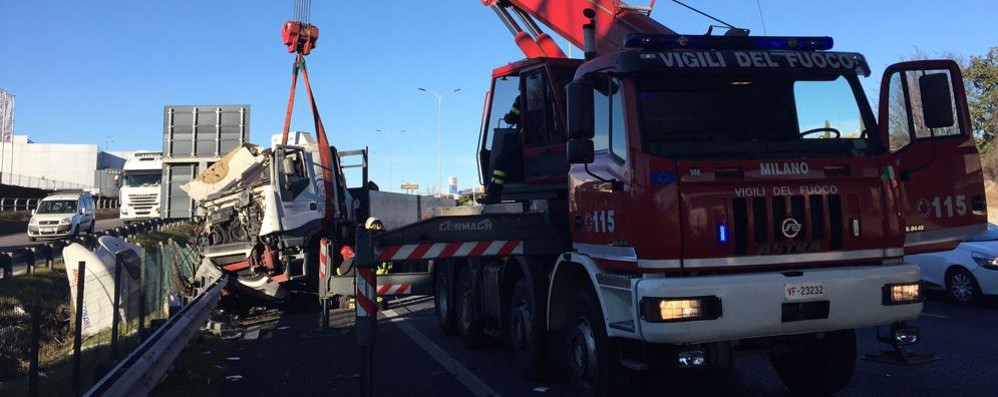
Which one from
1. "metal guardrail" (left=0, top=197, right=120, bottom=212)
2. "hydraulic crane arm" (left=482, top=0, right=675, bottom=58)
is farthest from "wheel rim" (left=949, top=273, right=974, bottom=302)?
"metal guardrail" (left=0, top=197, right=120, bottom=212)

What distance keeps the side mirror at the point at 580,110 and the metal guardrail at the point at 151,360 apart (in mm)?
3621

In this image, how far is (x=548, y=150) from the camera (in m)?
7.25

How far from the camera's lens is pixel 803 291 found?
4.72 metres

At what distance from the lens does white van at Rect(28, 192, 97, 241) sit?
2788cm

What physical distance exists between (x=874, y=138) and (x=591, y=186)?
84.2 inches

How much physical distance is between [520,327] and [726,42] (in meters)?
3.42

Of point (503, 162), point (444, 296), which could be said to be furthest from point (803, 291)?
point (444, 296)

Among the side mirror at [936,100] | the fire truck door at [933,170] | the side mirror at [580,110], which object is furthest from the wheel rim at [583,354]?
the side mirror at [936,100]

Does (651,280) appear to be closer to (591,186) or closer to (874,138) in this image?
(591,186)

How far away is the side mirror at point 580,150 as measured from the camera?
520 cm

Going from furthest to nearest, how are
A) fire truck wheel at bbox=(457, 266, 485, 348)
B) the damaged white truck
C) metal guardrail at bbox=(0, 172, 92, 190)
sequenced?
1. metal guardrail at bbox=(0, 172, 92, 190)
2. the damaged white truck
3. fire truck wheel at bbox=(457, 266, 485, 348)

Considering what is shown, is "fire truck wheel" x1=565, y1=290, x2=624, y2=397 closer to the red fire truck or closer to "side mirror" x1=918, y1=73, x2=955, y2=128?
the red fire truck

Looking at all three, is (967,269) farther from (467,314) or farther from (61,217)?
(61,217)

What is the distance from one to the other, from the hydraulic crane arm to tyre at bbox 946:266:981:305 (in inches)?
241
